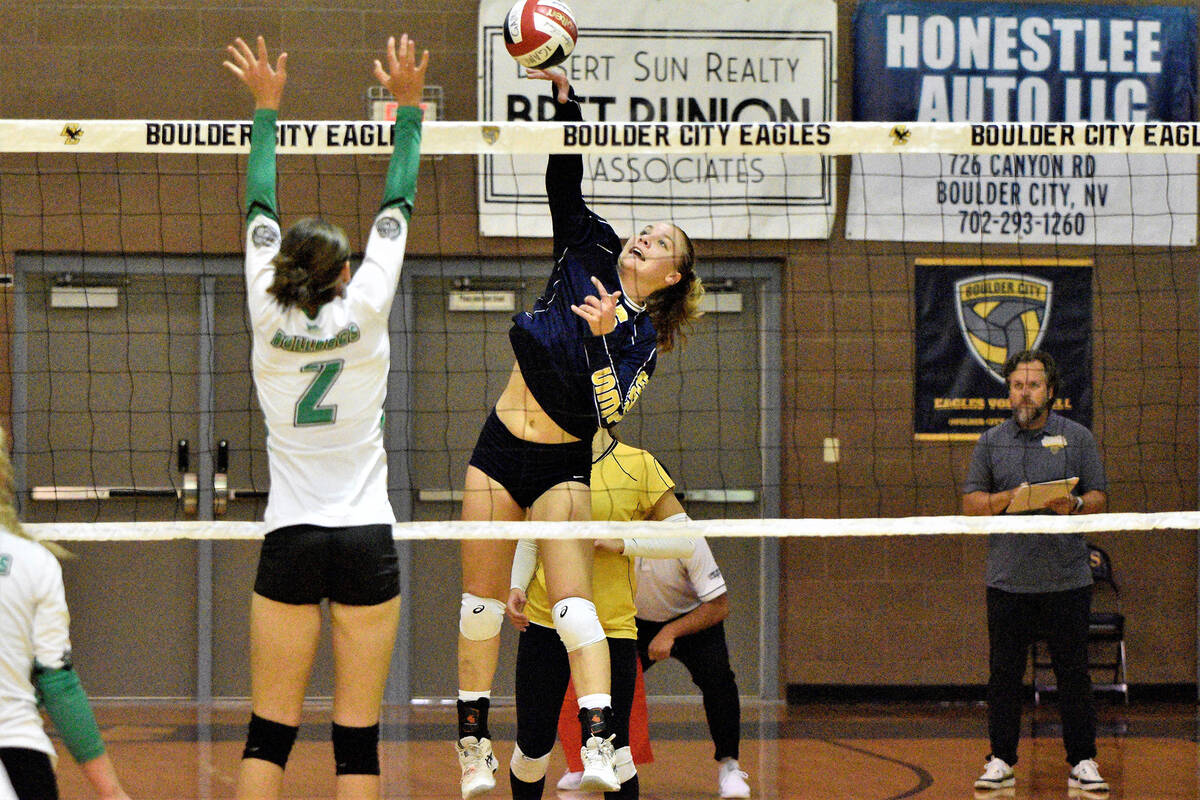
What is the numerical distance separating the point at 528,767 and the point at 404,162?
6.59 feet

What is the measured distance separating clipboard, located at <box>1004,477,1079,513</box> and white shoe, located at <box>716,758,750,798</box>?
1584 mm

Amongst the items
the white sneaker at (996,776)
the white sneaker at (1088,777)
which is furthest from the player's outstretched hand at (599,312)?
the white sneaker at (1088,777)

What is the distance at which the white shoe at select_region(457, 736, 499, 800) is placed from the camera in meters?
4.26

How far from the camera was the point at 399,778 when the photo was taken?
6.03 m

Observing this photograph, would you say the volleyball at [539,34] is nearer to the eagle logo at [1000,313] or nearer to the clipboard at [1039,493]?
the clipboard at [1039,493]

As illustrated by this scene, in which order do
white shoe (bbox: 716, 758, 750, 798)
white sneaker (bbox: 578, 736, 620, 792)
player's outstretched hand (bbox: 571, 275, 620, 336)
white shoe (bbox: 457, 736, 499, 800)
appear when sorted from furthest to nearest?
1. white shoe (bbox: 716, 758, 750, 798)
2. white shoe (bbox: 457, 736, 499, 800)
3. player's outstretched hand (bbox: 571, 275, 620, 336)
4. white sneaker (bbox: 578, 736, 620, 792)

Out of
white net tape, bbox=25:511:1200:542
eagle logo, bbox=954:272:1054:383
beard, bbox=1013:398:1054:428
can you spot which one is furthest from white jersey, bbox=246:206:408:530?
eagle logo, bbox=954:272:1054:383

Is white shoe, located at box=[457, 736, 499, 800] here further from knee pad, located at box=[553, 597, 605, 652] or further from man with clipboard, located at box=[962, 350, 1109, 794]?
man with clipboard, located at box=[962, 350, 1109, 794]

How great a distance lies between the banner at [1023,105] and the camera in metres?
7.78

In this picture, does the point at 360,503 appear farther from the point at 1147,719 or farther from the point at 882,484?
the point at 1147,719

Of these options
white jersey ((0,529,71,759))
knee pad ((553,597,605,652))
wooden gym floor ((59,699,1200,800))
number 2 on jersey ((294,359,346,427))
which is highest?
number 2 on jersey ((294,359,346,427))

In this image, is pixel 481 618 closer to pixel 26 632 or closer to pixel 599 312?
pixel 599 312

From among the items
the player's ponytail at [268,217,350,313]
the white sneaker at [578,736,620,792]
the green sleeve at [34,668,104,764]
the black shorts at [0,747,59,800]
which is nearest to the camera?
the black shorts at [0,747,59,800]

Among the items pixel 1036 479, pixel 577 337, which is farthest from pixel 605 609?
pixel 1036 479
